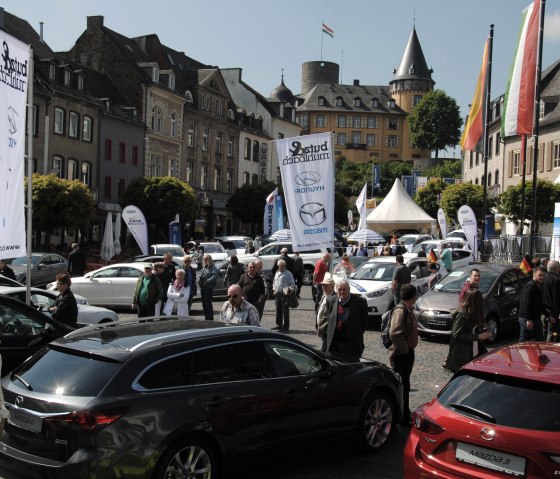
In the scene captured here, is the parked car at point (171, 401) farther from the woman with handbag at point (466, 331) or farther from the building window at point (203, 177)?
the building window at point (203, 177)

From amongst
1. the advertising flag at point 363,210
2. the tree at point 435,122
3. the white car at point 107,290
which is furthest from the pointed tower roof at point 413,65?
the white car at point 107,290

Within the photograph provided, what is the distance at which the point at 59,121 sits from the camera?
140 ft

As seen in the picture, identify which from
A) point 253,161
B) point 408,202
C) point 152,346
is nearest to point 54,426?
point 152,346

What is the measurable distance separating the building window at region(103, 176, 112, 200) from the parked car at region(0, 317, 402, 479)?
1662 inches

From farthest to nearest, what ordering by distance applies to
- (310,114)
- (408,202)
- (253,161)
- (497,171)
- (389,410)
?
(310,114) < (253,161) < (497,171) < (408,202) < (389,410)

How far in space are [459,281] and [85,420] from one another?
12.6 meters

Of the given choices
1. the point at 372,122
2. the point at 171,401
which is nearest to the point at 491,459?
the point at 171,401

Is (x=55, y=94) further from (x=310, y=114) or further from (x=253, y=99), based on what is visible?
(x=310, y=114)

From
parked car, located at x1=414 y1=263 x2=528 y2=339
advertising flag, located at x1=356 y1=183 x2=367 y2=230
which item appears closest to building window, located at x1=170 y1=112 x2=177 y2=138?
advertising flag, located at x1=356 y1=183 x2=367 y2=230

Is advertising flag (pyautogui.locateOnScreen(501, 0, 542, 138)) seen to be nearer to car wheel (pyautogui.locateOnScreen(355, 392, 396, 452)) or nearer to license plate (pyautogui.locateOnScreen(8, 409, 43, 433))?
car wheel (pyautogui.locateOnScreen(355, 392, 396, 452))

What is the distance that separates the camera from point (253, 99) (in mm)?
73812

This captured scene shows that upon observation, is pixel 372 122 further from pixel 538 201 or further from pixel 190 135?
pixel 538 201

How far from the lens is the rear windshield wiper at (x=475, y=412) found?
5098 mm

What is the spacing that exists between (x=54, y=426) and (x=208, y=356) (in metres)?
1.45
